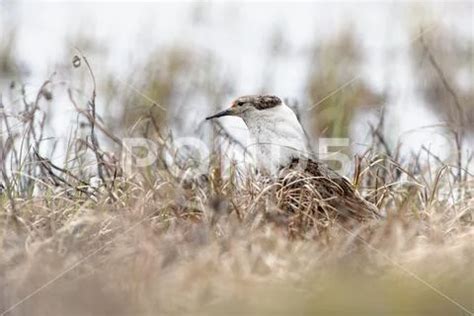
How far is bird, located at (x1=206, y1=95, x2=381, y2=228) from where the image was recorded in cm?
516

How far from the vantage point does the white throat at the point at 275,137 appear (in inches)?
216

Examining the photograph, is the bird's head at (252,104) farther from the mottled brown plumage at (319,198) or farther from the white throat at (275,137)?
the mottled brown plumage at (319,198)

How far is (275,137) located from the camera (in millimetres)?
5570

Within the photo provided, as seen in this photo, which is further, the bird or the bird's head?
the bird's head

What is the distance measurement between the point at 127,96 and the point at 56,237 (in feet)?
10.4

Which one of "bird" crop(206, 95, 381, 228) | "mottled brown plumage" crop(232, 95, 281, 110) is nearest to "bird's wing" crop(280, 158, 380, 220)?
"bird" crop(206, 95, 381, 228)

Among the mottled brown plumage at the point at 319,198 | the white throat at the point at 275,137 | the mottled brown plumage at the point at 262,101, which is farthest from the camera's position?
the mottled brown plumage at the point at 262,101

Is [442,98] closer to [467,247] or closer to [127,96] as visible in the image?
[127,96]

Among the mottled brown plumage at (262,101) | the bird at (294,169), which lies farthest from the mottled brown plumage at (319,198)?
the mottled brown plumage at (262,101)

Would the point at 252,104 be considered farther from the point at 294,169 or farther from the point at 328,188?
the point at 328,188

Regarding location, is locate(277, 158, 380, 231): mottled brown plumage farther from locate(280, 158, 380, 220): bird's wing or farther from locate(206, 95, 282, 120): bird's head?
locate(206, 95, 282, 120): bird's head

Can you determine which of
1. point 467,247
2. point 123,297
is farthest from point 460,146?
point 123,297

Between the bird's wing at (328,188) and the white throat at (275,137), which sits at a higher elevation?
the white throat at (275,137)

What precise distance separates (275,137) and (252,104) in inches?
9.2
